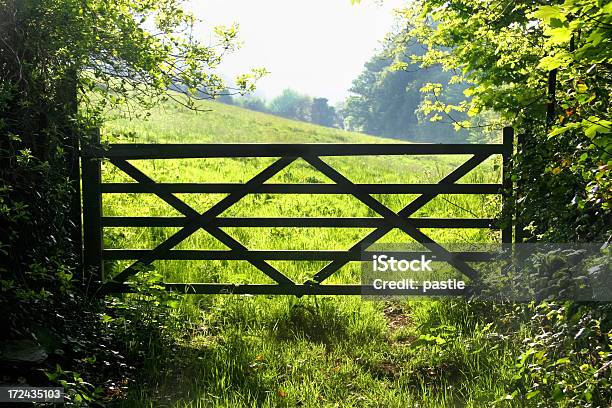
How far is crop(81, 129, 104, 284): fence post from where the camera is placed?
237 inches

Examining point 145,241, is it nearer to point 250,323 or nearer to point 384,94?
point 250,323

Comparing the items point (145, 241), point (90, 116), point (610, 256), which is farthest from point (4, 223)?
point (610, 256)

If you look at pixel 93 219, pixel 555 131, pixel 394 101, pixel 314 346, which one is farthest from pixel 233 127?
pixel 394 101

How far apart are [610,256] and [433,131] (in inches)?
2995

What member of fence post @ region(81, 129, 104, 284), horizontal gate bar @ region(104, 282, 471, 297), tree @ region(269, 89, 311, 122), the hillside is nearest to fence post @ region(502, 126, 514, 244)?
horizontal gate bar @ region(104, 282, 471, 297)

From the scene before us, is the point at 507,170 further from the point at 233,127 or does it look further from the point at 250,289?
the point at 233,127

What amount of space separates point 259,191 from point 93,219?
172 cm

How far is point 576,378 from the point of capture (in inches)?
159

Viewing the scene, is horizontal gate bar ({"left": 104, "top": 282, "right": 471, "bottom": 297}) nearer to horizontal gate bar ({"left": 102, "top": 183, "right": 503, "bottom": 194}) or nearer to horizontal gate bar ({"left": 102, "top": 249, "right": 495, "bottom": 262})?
horizontal gate bar ({"left": 102, "top": 249, "right": 495, "bottom": 262})

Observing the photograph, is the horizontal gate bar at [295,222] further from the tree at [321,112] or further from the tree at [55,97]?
the tree at [321,112]

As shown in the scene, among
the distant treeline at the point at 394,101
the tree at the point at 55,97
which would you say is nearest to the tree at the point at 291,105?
the distant treeline at the point at 394,101

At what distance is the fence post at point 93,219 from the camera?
6020 millimetres

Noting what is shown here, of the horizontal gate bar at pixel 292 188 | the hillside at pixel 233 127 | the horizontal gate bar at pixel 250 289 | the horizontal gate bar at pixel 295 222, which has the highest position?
the hillside at pixel 233 127

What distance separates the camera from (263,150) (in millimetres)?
6012
